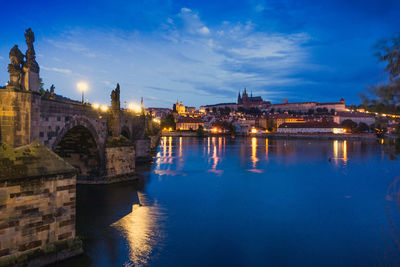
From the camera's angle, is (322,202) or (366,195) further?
(366,195)

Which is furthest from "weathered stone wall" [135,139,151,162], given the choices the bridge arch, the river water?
the bridge arch

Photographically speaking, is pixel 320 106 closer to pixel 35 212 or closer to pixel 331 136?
pixel 331 136

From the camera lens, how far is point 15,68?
1014 centimetres

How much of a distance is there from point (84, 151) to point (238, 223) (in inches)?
421

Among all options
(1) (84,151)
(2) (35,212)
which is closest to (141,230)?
(2) (35,212)

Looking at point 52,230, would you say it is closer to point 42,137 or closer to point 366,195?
point 42,137

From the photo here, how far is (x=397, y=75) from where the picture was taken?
5.53 meters

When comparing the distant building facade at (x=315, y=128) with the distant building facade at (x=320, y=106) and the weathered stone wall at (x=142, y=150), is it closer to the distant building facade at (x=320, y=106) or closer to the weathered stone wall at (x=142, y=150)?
the distant building facade at (x=320, y=106)

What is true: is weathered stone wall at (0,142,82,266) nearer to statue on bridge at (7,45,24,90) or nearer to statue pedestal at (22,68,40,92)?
statue on bridge at (7,45,24,90)

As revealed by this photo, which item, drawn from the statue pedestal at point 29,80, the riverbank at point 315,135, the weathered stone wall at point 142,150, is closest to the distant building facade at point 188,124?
the riverbank at point 315,135

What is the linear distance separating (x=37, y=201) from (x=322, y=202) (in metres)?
15.4

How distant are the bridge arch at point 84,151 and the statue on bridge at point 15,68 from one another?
7806 mm

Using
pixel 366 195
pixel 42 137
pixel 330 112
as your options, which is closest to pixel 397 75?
pixel 42 137

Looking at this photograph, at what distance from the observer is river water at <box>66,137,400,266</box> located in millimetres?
10198
